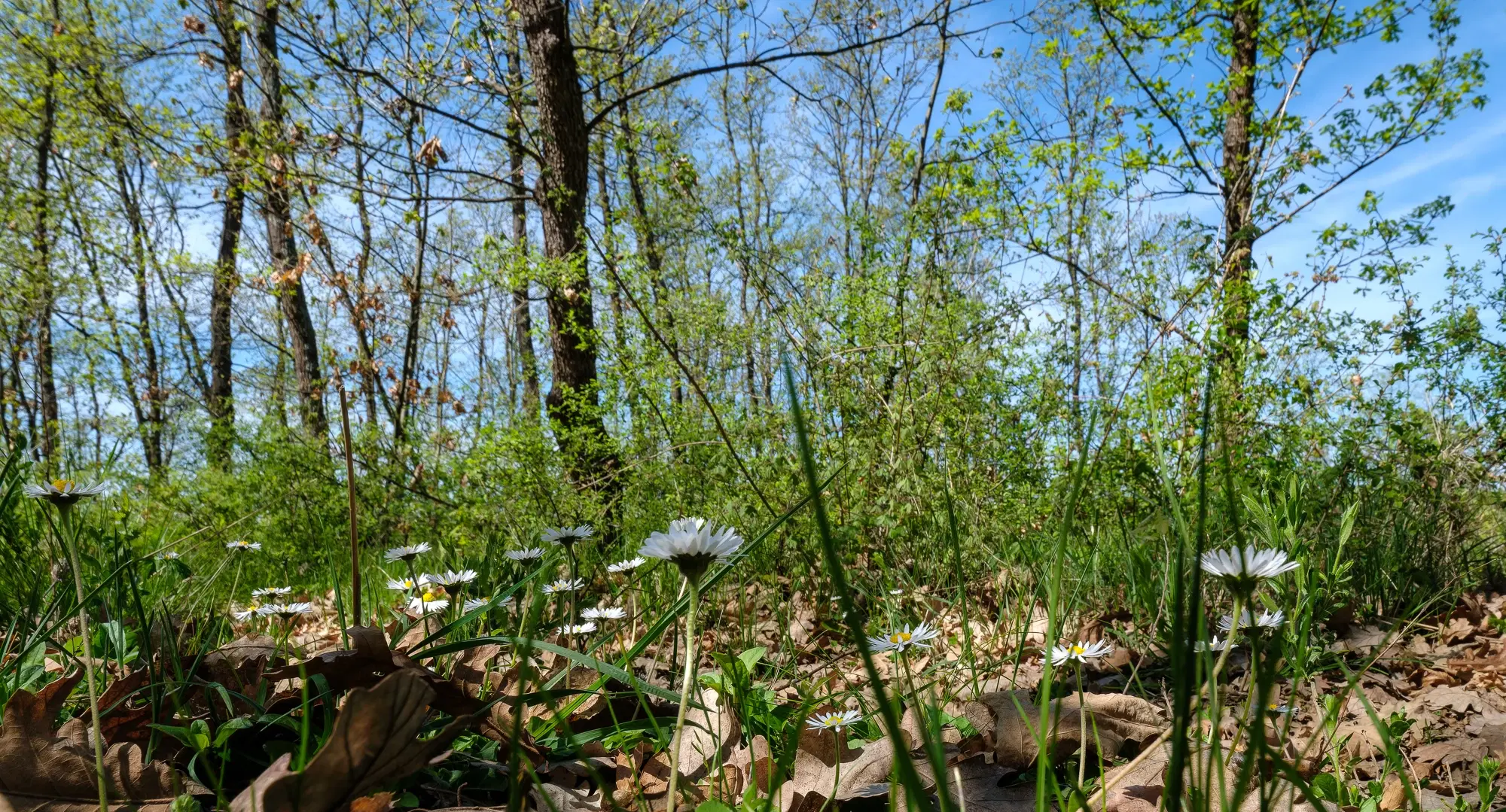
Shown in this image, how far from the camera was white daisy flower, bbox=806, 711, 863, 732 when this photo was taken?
1.18m

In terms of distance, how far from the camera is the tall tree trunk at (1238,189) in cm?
402

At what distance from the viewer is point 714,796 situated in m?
1.02

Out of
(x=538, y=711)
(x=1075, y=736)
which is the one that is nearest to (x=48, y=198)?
(x=538, y=711)

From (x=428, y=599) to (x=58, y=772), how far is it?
83cm

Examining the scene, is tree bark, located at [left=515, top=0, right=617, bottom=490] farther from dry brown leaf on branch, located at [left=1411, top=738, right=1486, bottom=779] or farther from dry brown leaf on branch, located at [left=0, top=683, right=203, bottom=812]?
dry brown leaf on branch, located at [left=1411, top=738, right=1486, bottom=779]

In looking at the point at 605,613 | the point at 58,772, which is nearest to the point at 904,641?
the point at 605,613

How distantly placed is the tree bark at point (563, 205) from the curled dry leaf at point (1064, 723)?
373 centimetres

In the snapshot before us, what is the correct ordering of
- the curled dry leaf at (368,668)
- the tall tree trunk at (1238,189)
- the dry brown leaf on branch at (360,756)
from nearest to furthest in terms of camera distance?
1. the dry brown leaf on branch at (360,756)
2. the curled dry leaf at (368,668)
3. the tall tree trunk at (1238,189)

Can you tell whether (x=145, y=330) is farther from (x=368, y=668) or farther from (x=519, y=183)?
(x=368, y=668)

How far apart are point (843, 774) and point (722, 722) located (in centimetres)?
23

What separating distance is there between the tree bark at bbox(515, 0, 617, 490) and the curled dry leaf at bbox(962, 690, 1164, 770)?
3732 millimetres

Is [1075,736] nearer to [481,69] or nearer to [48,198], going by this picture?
[481,69]

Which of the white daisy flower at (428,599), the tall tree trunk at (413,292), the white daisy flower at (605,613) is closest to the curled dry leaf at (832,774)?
the white daisy flower at (605,613)

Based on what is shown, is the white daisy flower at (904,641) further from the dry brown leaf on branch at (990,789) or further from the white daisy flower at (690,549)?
the white daisy flower at (690,549)
